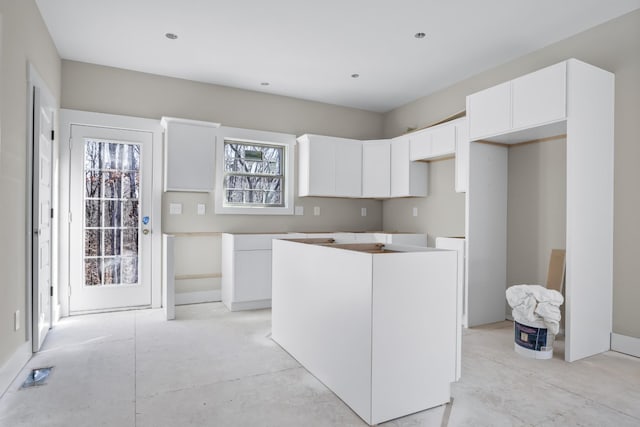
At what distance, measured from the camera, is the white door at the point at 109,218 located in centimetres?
407

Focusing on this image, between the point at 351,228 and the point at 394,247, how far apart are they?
3143 millimetres

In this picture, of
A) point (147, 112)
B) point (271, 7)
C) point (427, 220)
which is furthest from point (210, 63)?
point (427, 220)

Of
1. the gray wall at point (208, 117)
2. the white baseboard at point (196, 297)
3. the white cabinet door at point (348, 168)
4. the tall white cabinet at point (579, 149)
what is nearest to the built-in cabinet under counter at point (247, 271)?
the white baseboard at point (196, 297)

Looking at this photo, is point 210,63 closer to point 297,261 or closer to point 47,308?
point 297,261

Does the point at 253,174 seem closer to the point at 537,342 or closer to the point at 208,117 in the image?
the point at 208,117

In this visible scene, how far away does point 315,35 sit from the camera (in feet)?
11.5

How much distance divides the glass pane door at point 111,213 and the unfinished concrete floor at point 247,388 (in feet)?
3.14

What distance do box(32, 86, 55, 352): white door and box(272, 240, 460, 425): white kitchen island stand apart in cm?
215

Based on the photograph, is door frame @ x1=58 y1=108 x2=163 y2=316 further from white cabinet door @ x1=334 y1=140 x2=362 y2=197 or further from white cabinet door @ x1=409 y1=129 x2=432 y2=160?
white cabinet door @ x1=409 y1=129 x2=432 y2=160

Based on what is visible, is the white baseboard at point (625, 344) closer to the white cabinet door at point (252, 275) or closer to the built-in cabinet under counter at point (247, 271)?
the built-in cabinet under counter at point (247, 271)

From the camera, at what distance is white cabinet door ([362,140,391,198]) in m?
5.22

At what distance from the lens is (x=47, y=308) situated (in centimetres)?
346

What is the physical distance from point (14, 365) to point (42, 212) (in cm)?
132

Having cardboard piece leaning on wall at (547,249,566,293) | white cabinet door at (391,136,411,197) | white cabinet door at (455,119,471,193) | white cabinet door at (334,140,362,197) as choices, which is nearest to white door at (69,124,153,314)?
white cabinet door at (334,140,362,197)
